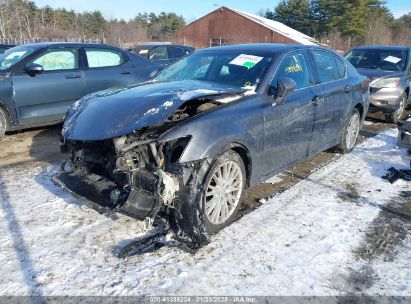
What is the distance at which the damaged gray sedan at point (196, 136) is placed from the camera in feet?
10.4

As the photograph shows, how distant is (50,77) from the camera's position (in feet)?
21.5

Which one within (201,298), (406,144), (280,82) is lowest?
(201,298)

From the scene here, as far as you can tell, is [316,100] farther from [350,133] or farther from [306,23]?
[306,23]

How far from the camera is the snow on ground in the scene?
9.30ft

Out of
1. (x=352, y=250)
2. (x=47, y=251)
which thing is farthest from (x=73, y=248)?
(x=352, y=250)

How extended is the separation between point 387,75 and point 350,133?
10.3ft

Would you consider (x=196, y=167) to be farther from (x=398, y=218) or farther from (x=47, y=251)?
(x=398, y=218)

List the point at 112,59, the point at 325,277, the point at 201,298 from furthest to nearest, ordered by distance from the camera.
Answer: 1. the point at 112,59
2. the point at 325,277
3. the point at 201,298

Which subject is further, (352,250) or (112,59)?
(112,59)

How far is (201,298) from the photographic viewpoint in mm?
2693

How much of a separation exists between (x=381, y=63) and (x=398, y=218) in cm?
624

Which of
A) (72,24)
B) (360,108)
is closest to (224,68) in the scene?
(360,108)

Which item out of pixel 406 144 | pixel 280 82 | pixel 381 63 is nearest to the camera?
pixel 280 82

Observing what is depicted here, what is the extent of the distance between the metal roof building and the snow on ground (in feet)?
134
